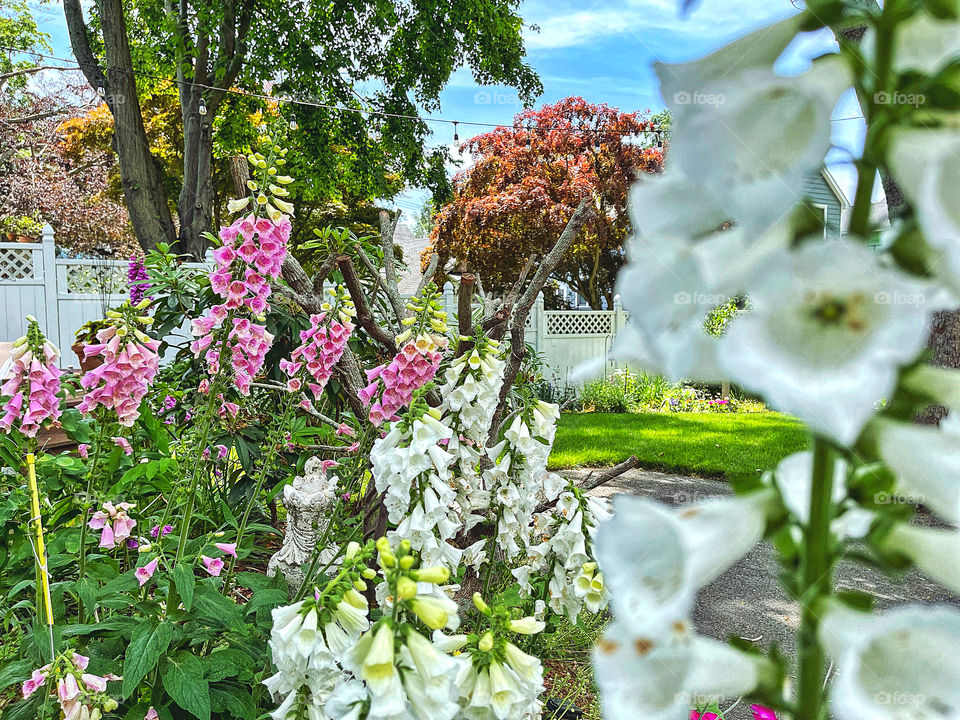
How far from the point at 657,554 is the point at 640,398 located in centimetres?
1076

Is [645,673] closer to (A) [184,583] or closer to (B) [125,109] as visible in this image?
(A) [184,583]

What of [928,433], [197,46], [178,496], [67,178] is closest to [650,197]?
[928,433]

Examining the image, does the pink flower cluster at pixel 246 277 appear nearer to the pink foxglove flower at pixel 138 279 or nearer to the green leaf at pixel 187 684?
the green leaf at pixel 187 684

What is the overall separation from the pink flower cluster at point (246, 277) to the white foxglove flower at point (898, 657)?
191 cm

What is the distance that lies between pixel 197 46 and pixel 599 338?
8.13 meters

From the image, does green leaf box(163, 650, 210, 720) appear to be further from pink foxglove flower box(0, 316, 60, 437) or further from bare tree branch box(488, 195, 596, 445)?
bare tree branch box(488, 195, 596, 445)

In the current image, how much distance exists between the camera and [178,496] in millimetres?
2432

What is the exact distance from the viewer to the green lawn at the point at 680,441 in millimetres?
6676

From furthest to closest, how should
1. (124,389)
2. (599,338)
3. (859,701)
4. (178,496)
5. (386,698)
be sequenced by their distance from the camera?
1. (599,338)
2. (178,496)
3. (124,389)
4. (386,698)
5. (859,701)

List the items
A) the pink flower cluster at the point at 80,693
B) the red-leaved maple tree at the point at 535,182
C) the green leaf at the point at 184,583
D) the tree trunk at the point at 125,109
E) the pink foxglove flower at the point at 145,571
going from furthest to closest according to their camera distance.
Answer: the red-leaved maple tree at the point at 535,182, the tree trunk at the point at 125,109, the pink foxglove flower at the point at 145,571, the green leaf at the point at 184,583, the pink flower cluster at the point at 80,693

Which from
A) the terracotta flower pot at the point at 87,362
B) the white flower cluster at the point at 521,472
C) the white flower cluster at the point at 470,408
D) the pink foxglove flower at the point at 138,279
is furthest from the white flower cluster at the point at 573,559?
the terracotta flower pot at the point at 87,362

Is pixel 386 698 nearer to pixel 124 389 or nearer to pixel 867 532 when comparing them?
pixel 867 532

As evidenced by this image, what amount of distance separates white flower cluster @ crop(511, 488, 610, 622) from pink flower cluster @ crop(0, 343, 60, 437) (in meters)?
1.57

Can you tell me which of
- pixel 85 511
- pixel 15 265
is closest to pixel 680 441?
pixel 85 511
